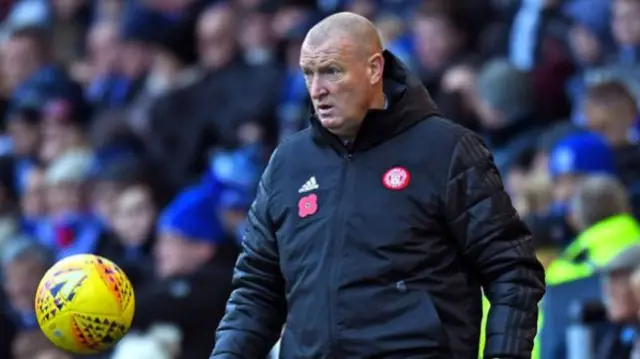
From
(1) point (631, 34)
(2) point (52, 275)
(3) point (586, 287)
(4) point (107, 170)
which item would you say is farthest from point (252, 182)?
(2) point (52, 275)

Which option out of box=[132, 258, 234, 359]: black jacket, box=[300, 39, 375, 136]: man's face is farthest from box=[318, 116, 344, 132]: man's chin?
box=[132, 258, 234, 359]: black jacket

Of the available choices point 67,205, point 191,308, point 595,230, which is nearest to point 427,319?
point 595,230

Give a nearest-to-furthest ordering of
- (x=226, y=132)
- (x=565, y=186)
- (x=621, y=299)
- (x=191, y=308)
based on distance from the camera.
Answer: (x=621, y=299)
(x=565, y=186)
(x=191, y=308)
(x=226, y=132)

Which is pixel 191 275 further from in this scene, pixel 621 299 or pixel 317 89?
pixel 317 89

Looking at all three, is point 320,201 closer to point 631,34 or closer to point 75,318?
point 75,318

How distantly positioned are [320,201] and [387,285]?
388mm

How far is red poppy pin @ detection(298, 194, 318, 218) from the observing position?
19.7ft

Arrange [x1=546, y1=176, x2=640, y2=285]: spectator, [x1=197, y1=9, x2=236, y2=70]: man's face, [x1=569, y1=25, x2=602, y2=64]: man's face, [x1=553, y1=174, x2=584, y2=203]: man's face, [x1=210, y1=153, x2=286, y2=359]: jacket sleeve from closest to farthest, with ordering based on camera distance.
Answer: [x1=210, y1=153, x2=286, y2=359]: jacket sleeve < [x1=546, y1=176, x2=640, y2=285]: spectator < [x1=553, y1=174, x2=584, y2=203]: man's face < [x1=569, y1=25, x2=602, y2=64]: man's face < [x1=197, y1=9, x2=236, y2=70]: man's face

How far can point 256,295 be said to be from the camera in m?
6.22

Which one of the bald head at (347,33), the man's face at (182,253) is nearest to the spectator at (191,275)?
the man's face at (182,253)

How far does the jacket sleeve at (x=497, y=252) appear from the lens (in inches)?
226

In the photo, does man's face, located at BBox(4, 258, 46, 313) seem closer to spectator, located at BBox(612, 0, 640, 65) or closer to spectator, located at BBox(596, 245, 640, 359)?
spectator, located at BBox(612, 0, 640, 65)

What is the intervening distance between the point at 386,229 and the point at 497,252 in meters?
0.38

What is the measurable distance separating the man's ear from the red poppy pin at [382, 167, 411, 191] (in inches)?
12.6
